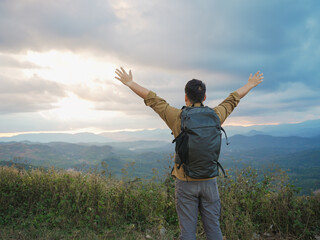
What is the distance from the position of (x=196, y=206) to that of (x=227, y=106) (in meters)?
1.53

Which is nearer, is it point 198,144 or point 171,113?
point 198,144

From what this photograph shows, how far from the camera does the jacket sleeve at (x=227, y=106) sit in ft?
10.1

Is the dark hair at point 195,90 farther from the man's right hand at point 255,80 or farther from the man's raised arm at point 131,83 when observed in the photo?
the man's right hand at point 255,80

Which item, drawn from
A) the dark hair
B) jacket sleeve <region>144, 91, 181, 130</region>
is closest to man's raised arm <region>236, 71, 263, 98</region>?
the dark hair

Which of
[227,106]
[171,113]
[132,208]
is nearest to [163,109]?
[171,113]

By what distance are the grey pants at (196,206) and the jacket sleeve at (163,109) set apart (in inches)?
32.9

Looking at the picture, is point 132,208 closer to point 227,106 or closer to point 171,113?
point 171,113

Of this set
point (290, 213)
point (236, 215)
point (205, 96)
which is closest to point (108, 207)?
point (236, 215)

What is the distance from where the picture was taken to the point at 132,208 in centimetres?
546

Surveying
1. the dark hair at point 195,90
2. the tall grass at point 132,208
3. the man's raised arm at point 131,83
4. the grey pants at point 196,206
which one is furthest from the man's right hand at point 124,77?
the tall grass at point 132,208

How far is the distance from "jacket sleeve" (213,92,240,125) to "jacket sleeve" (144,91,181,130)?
0.64 m

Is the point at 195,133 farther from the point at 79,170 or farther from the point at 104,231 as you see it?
the point at 79,170

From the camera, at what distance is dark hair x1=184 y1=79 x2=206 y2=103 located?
9.20 ft

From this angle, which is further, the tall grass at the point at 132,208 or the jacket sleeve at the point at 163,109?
the tall grass at the point at 132,208
